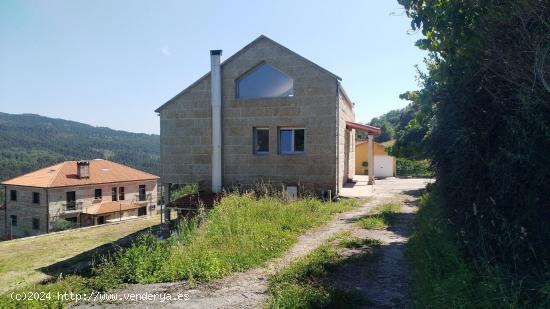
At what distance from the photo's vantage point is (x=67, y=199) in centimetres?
3794

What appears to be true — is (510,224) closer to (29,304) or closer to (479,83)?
(479,83)

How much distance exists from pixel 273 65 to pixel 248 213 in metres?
7.24

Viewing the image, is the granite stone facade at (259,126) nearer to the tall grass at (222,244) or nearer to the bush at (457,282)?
the tall grass at (222,244)

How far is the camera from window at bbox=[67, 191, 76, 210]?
125ft

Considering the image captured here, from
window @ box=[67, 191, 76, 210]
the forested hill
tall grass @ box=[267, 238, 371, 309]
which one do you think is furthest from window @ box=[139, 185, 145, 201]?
the forested hill

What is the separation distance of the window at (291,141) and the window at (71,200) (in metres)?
33.0

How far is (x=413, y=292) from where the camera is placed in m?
4.36

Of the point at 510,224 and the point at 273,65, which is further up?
the point at 273,65

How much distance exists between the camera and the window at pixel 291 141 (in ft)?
46.2

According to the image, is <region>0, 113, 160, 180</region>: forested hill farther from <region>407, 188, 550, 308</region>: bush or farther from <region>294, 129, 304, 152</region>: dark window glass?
<region>407, 188, 550, 308</region>: bush

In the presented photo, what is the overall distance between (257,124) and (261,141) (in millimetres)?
724

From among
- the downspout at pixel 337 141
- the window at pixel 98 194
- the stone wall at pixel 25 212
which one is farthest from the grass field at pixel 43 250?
the window at pixel 98 194

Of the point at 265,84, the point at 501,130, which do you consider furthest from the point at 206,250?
the point at 265,84

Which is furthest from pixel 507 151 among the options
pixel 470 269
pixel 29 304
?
pixel 29 304
